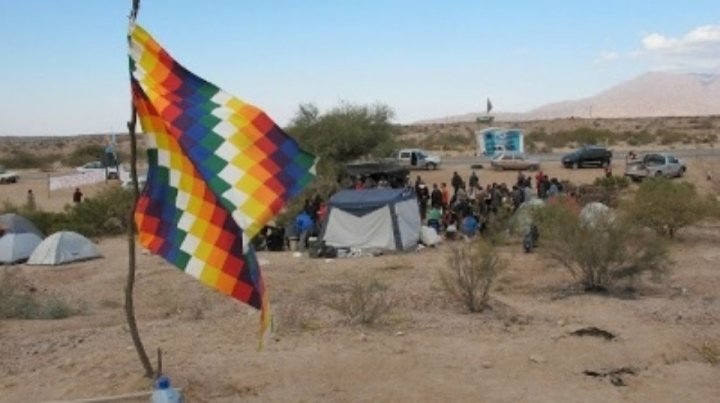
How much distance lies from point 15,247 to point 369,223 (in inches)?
342

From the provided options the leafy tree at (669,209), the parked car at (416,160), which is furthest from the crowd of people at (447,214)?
the parked car at (416,160)

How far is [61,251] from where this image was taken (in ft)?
64.1

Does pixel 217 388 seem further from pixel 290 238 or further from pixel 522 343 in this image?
pixel 290 238

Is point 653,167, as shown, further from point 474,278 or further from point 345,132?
point 474,278

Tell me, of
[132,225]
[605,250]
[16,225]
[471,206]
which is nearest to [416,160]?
[471,206]

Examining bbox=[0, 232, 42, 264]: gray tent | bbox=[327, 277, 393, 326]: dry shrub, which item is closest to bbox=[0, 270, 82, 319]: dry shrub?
bbox=[327, 277, 393, 326]: dry shrub

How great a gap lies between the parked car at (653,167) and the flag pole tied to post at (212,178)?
3211 centimetres

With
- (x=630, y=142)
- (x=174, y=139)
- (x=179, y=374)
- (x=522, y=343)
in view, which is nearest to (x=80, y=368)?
(x=179, y=374)

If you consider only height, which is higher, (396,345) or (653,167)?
(653,167)

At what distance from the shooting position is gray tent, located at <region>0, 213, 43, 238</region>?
21.1 metres

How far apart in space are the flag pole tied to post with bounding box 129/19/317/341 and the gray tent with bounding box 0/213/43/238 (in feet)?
51.6

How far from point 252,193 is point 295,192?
12.7 inches

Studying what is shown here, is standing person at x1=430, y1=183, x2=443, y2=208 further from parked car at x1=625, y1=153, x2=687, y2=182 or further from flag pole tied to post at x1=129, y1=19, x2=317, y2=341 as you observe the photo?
flag pole tied to post at x1=129, y1=19, x2=317, y2=341

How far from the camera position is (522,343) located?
10445mm
